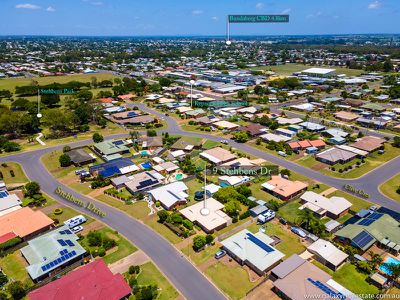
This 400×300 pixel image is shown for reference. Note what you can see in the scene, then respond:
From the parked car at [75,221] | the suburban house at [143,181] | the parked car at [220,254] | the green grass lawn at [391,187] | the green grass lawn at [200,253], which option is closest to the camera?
the green grass lawn at [200,253]

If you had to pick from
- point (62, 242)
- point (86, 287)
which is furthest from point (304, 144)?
point (86, 287)

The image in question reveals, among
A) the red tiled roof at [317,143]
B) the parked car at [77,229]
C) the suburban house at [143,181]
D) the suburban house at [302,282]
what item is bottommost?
the suburban house at [302,282]

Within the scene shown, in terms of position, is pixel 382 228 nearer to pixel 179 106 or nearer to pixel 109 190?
pixel 109 190

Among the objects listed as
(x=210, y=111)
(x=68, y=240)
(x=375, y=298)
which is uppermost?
(x=210, y=111)

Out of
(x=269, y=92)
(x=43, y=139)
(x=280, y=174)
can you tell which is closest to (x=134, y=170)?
(x=280, y=174)

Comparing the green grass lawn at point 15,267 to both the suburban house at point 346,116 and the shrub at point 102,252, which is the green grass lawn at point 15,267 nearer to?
the shrub at point 102,252

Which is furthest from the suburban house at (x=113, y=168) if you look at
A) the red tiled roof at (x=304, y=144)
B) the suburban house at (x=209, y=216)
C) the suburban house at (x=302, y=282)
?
the red tiled roof at (x=304, y=144)
